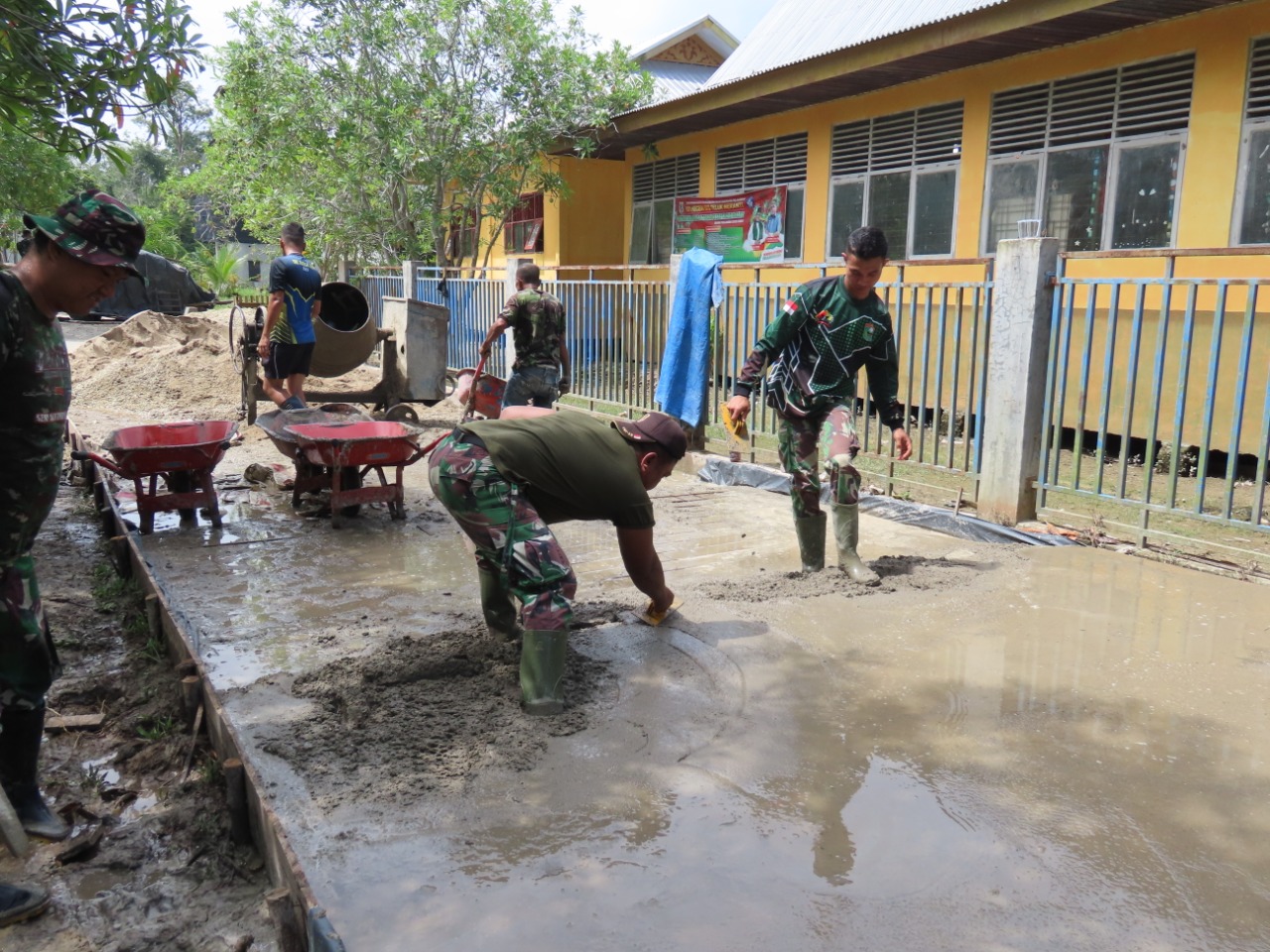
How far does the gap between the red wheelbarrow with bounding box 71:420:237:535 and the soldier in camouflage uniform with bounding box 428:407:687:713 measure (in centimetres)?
288

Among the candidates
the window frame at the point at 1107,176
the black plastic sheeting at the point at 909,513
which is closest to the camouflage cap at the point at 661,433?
the black plastic sheeting at the point at 909,513

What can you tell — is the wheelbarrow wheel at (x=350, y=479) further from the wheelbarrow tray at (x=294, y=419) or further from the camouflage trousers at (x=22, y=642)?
the camouflage trousers at (x=22, y=642)

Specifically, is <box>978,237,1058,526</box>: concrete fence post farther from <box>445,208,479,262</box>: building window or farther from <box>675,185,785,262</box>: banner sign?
<box>445,208,479,262</box>: building window

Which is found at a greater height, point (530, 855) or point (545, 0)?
point (545, 0)

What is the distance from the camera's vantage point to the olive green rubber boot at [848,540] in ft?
17.4

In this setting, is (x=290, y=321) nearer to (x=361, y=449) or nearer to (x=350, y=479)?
(x=350, y=479)

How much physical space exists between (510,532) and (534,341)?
4620 millimetres

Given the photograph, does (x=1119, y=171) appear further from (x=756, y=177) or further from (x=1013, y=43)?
(x=756, y=177)

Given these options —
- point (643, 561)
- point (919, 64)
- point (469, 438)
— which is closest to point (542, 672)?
point (643, 561)

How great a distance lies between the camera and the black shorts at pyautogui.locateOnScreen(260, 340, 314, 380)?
8.84m

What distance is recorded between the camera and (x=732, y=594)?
507 cm

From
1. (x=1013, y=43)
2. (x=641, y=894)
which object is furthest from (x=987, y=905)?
(x=1013, y=43)

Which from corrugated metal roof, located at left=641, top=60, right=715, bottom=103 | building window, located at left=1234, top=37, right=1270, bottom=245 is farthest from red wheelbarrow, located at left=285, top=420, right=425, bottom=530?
corrugated metal roof, located at left=641, top=60, right=715, bottom=103

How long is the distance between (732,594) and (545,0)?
13.4 m
